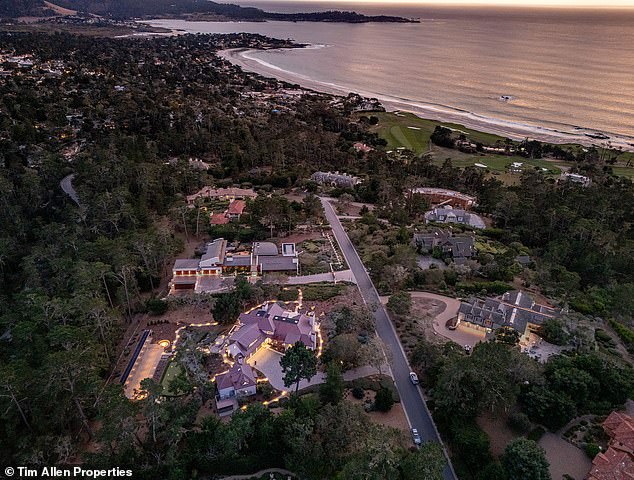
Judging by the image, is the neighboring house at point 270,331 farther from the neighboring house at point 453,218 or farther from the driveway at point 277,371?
the neighboring house at point 453,218

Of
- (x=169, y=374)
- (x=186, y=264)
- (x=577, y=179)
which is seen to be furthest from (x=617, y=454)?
(x=577, y=179)

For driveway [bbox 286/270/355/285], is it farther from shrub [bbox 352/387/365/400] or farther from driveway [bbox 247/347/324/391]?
shrub [bbox 352/387/365/400]

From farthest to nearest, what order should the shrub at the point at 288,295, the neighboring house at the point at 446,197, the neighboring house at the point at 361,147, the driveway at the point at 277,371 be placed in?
1. the neighboring house at the point at 361,147
2. the neighboring house at the point at 446,197
3. the shrub at the point at 288,295
4. the driveway at the point at 277,371

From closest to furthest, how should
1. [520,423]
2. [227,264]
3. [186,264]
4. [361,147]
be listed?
1. [520,423]
2. [186,264]
3. [227,264]
4. [361,147]

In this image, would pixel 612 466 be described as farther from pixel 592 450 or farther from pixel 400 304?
pixel 400 304

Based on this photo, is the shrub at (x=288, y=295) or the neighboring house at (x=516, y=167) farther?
the neighboring house at (x=516, y=167)

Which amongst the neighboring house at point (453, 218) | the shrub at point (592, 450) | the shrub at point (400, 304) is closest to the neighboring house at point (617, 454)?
the shrub at point (592, 450)

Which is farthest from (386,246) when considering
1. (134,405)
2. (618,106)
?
(618,106)
